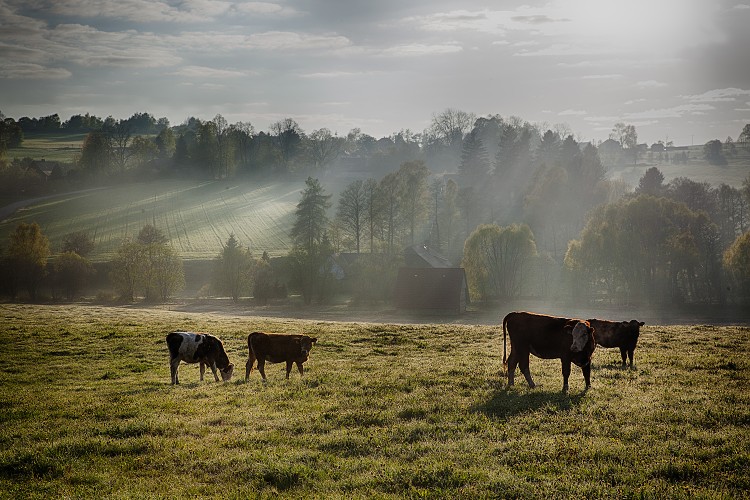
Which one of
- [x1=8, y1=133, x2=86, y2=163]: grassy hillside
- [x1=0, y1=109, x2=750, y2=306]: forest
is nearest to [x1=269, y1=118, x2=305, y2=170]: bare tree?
[x1=0, y1=109, x2=750, y2=306]: forest

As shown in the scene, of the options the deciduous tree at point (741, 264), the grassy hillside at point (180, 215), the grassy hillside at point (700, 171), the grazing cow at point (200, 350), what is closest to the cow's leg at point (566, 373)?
the grazing cow at point (200, 350)

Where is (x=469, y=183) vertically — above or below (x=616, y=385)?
above

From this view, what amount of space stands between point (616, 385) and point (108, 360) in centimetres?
1942

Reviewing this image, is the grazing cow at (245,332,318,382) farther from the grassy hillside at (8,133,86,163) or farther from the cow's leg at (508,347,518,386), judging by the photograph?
the grassy hillside at (8,133,86,163)

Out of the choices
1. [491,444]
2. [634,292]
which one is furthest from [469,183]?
[491,444]

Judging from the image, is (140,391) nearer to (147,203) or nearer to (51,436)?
(51,436)

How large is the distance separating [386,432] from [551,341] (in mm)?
5917

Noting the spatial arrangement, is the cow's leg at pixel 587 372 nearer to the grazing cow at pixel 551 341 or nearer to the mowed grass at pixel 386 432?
the grazing cow at pixel 551 341

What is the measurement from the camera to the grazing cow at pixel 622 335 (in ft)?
66.7

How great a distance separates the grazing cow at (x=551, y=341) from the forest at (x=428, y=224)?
184 ft

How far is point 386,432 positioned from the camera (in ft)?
40.2

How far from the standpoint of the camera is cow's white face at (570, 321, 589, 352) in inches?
610

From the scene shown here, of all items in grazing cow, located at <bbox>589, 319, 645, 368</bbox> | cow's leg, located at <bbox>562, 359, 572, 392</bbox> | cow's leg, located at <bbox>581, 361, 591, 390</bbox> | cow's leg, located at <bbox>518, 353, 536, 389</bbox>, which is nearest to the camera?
cow's leg, located at <bbox>562, 359, 572, 392</bbox>

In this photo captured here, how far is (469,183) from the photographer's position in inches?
5221
